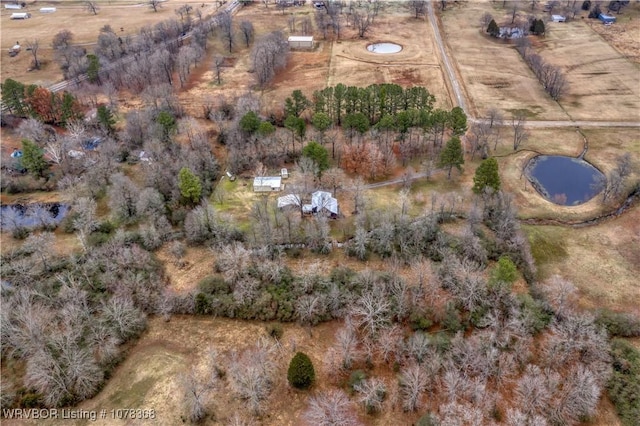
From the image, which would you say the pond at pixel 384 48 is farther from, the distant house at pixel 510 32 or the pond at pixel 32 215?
the pond at pixel 32 215

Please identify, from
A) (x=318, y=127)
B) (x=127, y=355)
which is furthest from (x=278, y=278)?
(x=318, y=127)

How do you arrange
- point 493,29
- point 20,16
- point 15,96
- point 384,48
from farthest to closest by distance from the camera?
point 20,16
point 493,29
point 384,48
point 15,96

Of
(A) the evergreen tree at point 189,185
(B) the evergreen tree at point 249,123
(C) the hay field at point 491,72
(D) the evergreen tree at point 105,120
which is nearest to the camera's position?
(A) the evergreen tree at point 189,185

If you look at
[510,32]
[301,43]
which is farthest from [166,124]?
[510,32]

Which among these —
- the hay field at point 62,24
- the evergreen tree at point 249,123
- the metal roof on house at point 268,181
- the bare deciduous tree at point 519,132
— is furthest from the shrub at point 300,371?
the hay field at point 62,24

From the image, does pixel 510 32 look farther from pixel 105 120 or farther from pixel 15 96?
pixel 15 96

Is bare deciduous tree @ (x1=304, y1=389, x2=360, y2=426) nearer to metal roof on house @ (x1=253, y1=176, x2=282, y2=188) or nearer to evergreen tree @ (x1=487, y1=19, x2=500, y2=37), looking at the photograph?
metal roof on house @ (x1=253, y1=176, x2=282, y2=188)

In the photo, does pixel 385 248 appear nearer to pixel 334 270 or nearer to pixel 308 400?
pixel 334 270
